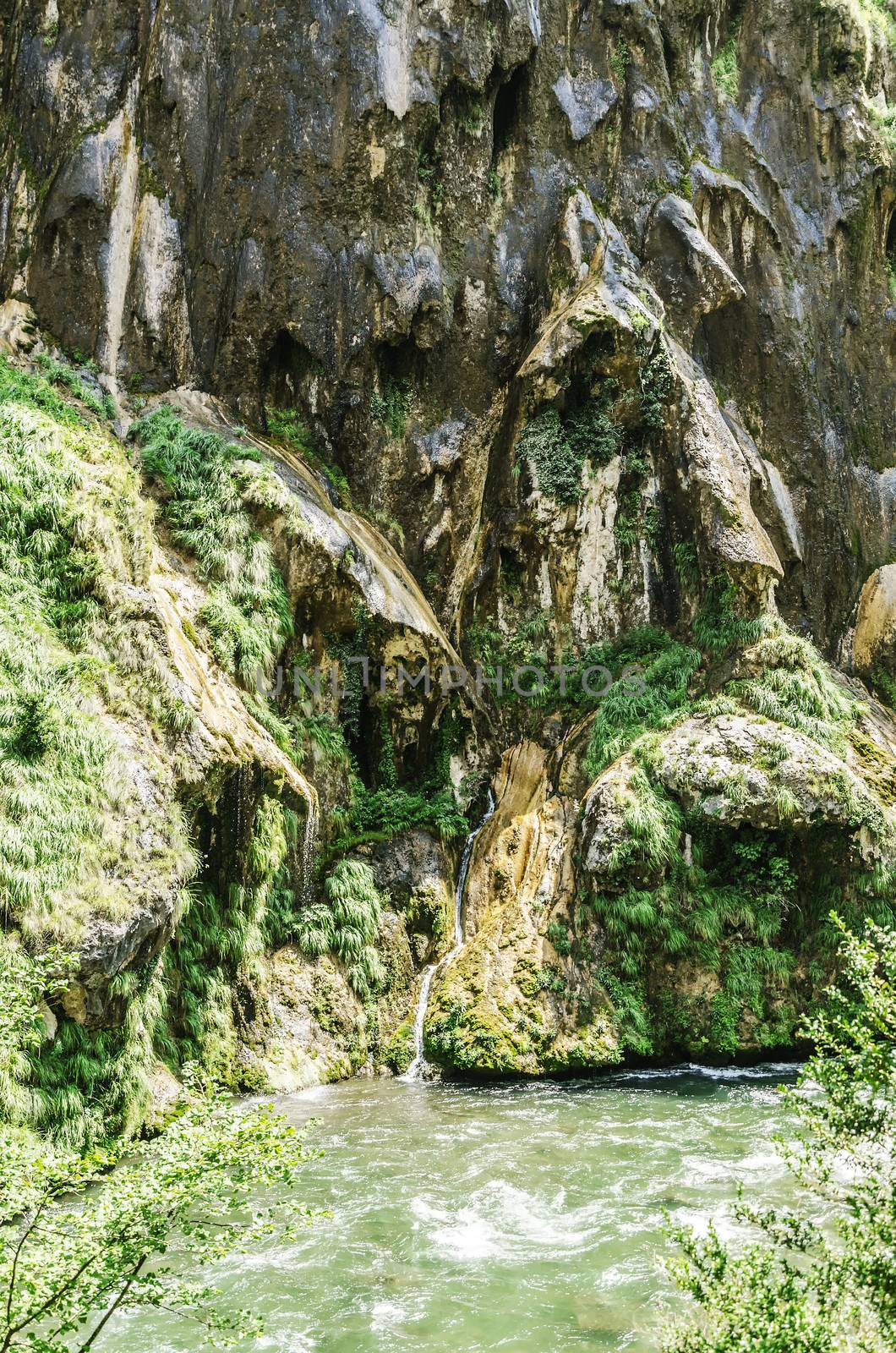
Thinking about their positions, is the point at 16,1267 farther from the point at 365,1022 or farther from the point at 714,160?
the point at 714,160

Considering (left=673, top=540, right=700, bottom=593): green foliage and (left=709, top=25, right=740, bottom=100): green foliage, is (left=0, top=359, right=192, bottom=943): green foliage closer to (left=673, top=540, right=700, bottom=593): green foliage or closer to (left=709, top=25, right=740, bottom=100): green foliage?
(left=673, top=540, right=700, bottom=593): green foliage

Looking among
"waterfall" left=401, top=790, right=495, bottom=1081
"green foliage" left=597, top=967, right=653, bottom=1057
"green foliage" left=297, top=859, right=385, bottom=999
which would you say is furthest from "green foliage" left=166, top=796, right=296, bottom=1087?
"green foliage" left=597, top=967, right=653, bottom=1057

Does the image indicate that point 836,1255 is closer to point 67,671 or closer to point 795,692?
point 67,671

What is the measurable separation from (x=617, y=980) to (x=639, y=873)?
54.2 inches

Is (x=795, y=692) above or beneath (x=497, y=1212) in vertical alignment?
above

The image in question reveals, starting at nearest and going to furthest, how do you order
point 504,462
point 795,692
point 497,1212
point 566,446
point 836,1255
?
point 836,1255 < point 497,1212 < point 795,692 < point 566,446 < point 504,462

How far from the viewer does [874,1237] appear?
4.10 m

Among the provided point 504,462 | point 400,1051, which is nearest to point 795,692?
point 504,462

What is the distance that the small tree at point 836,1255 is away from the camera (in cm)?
382

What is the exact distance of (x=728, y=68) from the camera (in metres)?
21.0

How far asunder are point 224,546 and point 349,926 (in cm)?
536

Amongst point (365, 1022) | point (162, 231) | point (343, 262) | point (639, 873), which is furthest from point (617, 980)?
point (162, 231)

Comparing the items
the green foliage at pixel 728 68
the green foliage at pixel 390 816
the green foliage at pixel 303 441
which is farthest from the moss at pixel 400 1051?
the green foliage at pixel 728 68

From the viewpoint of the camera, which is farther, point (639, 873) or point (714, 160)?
point (714, 160)
